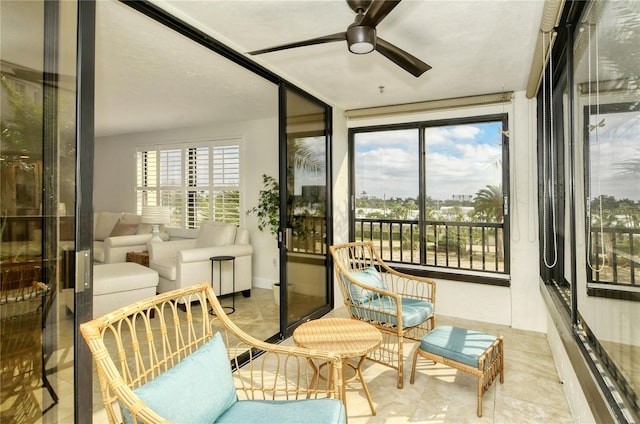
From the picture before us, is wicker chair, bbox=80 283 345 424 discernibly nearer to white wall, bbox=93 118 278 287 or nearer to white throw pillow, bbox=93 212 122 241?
white wall, bbox=93 118 278 287

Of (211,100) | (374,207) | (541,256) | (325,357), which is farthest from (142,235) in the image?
(541,256)

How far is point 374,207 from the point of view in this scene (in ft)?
15.0

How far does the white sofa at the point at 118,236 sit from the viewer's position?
5.19 meters

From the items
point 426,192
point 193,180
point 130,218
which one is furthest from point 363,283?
point 130,218

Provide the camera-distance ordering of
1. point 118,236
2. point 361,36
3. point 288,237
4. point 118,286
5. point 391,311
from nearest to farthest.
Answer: point 361,36 → point 391,311 → point 288,237 → point 118,286 → point 118,236

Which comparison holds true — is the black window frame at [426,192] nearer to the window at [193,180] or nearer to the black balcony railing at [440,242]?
the black balcony railing at [440,242]

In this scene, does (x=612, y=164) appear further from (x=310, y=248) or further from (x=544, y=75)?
(x=310, y=248)

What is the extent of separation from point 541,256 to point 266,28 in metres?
3.16

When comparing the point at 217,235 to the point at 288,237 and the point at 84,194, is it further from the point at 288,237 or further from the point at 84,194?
the point at 84,194

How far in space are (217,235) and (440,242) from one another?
9.49 feet

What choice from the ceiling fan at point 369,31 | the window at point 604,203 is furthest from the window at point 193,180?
the window at point 604,203

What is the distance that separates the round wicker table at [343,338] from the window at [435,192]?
2097 millimetres

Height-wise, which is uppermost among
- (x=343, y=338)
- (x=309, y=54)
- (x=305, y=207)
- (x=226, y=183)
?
(x=309, y=54)

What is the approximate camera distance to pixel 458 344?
2.41m
